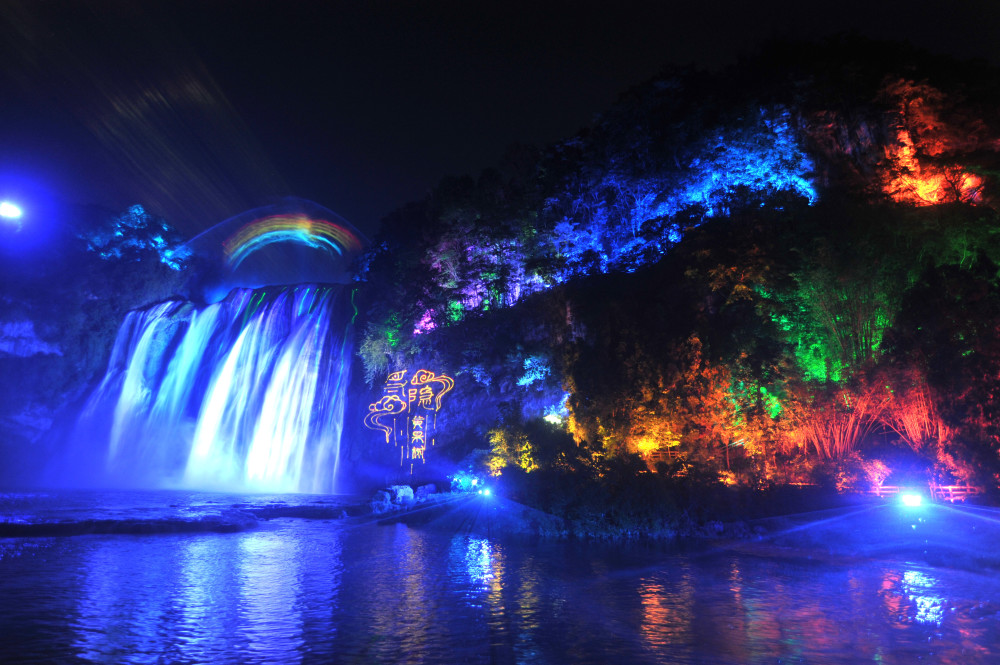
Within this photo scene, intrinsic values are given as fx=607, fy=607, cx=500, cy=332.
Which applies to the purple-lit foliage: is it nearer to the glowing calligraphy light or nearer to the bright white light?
the bright white light

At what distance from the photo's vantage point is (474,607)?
25.1 ft

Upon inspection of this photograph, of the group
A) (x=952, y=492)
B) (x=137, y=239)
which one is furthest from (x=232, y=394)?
(x=952, y=492)

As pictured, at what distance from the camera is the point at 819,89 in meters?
23.0

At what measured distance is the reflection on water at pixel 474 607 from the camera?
5879 mm

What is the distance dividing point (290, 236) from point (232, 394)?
2101 centimetres

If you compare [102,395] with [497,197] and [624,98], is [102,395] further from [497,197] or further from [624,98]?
[624,98]

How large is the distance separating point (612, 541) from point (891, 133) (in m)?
17.8

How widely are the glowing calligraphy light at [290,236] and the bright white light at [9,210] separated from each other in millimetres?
12015

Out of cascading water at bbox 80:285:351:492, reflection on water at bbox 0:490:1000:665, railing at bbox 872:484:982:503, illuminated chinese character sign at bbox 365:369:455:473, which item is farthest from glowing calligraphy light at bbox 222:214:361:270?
railing at bbox 872:484:982:503

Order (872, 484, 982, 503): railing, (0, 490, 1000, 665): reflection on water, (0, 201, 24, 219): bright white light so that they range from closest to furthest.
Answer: (0, 490, 1000, 665): reflection on water < (872, 484, 982, 503): railing < (0, 201, 24, 219): bright white light

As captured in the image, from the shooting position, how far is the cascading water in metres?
30.4

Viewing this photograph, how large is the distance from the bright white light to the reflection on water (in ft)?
114

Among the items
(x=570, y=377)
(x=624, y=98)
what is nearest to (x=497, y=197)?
(x=624, y=98)

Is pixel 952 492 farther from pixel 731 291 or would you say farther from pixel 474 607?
pixel 474 607
